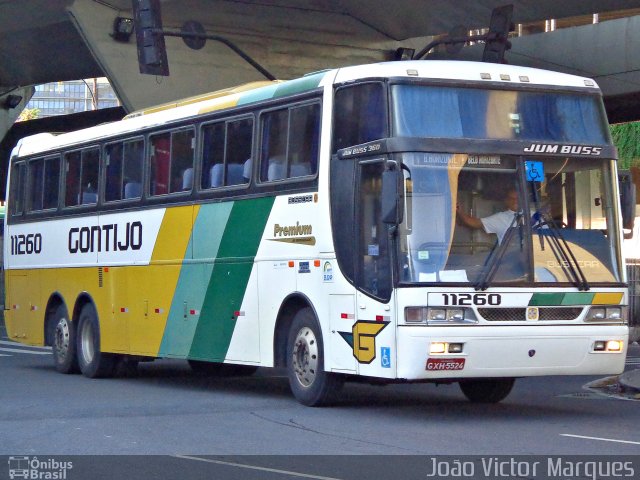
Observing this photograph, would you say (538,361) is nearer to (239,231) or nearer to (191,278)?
(239,231)

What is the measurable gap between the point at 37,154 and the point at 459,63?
994cm

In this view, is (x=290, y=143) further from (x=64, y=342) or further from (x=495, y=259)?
(x=64, y=342)

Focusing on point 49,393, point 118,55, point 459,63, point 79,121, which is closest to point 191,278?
point 49,393

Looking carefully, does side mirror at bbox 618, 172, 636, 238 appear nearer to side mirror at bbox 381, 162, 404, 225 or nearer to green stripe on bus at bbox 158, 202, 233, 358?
side mirror at bbox 381, 162, 404, 225

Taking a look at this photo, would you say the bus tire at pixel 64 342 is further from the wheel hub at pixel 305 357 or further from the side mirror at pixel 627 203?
the side mirror at pixel 627 203

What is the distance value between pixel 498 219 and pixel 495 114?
1.14 meters

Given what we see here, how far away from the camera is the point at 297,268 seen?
13.7 m

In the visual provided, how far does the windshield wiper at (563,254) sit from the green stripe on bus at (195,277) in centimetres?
422

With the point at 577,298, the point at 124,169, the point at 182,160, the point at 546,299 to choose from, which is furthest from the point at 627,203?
the point at 124,169

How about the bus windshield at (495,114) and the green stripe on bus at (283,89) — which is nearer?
the bus windshield at (495,114)

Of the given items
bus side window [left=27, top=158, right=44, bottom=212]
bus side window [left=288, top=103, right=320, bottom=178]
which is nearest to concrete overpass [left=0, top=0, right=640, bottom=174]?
bus side window [left=27, top=158, right=44, bottom=212]

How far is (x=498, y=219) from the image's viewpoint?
1234 centimetres

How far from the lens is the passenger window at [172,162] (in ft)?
53.1
